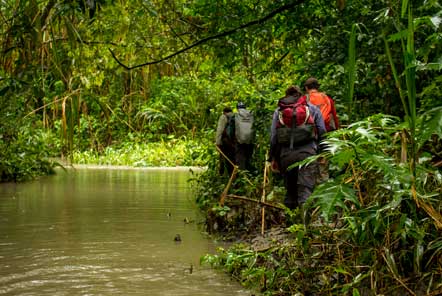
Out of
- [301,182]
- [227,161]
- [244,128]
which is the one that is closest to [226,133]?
[227,161]

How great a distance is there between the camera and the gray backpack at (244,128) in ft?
40.1

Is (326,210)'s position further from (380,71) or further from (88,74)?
A: (88,74)

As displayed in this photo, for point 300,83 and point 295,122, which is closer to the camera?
point 295,122

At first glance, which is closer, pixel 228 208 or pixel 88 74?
pixel 228 208

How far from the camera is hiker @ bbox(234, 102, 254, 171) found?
12242mm

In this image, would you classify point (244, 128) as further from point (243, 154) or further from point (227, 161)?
point (227, 161)

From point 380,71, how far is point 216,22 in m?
2.82

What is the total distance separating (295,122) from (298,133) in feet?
0.39

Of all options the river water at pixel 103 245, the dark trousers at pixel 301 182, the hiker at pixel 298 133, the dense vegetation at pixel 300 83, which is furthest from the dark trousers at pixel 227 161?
the hiker at pixel 298 133

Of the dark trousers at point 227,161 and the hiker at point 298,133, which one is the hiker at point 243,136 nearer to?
the dark trousers at point 227,161

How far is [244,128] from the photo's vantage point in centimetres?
1228

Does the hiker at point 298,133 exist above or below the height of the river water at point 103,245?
above

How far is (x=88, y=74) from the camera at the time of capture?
12578mm

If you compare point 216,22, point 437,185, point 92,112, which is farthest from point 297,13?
point 92,112
